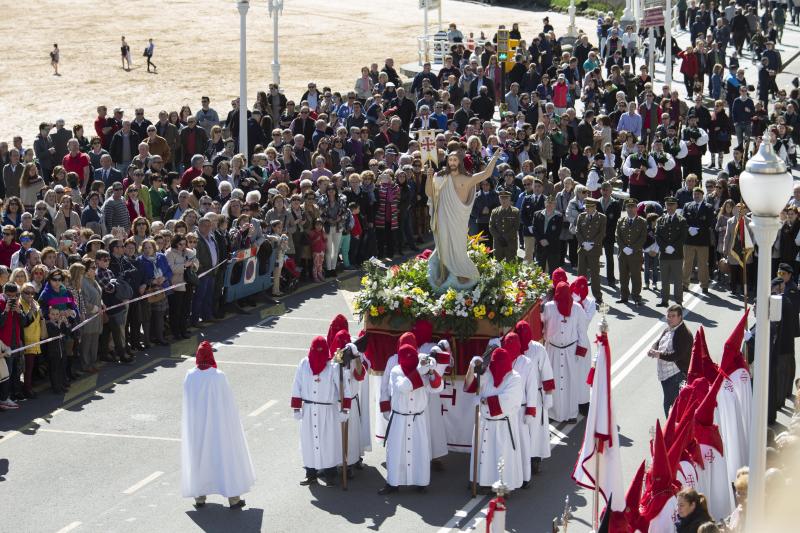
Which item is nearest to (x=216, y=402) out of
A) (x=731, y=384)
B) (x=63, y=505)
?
(x=63, y=505)

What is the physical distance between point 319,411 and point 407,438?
1067 mm

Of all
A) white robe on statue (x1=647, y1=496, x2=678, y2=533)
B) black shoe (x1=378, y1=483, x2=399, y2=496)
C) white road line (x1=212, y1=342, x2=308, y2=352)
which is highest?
white robe on statue (x1=647, y1=496, x2=678, y2=533)

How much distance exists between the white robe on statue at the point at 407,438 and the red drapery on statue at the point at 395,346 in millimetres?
1351

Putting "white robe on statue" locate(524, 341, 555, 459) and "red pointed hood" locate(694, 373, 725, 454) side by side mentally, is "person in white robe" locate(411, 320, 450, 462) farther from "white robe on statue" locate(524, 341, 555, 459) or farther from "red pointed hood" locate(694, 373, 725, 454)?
"red pointed hood" locate(694, 373, 725, 454)

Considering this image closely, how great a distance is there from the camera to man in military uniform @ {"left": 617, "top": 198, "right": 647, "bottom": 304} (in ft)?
84.1

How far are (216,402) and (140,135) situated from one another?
15495mm

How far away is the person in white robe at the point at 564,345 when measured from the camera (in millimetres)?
19578

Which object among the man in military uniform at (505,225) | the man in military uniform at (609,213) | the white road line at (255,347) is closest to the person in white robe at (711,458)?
the white road line at (255,347)

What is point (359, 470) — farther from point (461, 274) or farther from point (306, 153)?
point (306, 153)

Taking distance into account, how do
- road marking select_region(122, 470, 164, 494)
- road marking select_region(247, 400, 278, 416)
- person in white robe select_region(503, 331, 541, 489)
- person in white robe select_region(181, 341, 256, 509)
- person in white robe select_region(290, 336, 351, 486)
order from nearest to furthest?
person in white robe select_region(181, 341, 256, 509), road marking select_region(122, 470, 164, 494), person in white robe select_region(290, 336, 351, 486), person in white robe select_region(503, 331, 541, 489), road marking select_region(247, 400, 278, 416)

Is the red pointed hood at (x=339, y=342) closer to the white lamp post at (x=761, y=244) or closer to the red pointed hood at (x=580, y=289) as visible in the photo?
the red pointed hood at (x=580, y=289)

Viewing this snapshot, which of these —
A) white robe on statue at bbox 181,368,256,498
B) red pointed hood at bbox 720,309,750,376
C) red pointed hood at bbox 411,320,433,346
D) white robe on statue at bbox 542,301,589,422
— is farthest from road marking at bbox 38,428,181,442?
red pointed hood at bbox 720,309,750,376

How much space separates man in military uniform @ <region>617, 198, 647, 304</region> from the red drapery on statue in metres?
7.95

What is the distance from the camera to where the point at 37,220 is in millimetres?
23609
